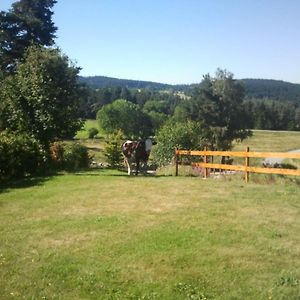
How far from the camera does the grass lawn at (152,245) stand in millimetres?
5953

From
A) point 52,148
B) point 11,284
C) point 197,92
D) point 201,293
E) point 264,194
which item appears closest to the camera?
point 201,293

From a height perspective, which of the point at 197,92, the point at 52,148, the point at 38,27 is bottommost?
the point at 52,148

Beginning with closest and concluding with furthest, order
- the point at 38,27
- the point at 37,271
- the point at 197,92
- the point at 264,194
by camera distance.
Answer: the point at 37,271
the point at 264,194
the point at 38,27
the point at 197,92

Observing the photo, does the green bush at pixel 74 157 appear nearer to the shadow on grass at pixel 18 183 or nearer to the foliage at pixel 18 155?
the foliage at pixel 18 155

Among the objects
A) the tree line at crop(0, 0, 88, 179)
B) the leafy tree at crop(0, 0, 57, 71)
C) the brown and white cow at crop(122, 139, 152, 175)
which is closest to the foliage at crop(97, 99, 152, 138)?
the leafy tree at crop(0, 0, 57, 71)

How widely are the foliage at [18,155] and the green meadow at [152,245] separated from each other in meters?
5.15

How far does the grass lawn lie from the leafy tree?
3063cm

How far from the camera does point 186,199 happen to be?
37.5 feet

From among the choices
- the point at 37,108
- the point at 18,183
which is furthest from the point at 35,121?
the point at 18,183

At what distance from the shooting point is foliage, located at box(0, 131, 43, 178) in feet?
57.7

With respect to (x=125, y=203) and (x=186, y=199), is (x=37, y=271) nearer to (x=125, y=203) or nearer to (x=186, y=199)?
(x=125, y=203)

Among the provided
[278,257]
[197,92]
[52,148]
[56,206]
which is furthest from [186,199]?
[197,92]

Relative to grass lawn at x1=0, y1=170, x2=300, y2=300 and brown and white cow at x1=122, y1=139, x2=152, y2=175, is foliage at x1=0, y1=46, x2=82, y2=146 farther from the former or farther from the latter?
grass lawn at x1=0, y1=170, x2=300, y2=300

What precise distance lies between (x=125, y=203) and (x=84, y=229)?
2.52 metres
